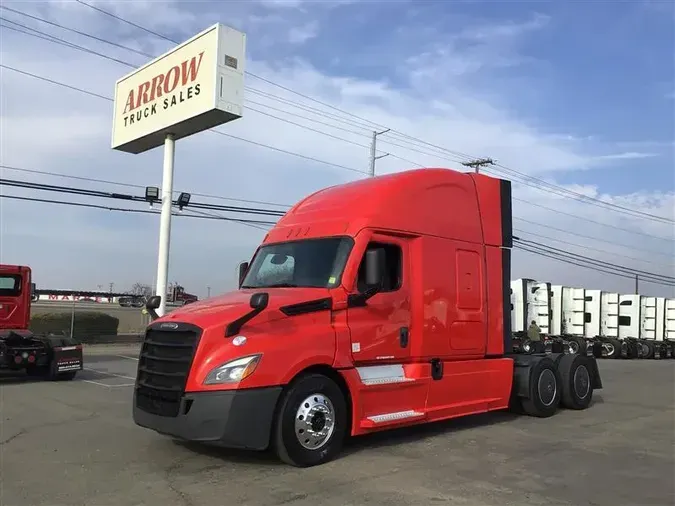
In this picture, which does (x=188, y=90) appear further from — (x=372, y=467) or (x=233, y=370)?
(x=372, y=467)

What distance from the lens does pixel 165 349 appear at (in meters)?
6.64

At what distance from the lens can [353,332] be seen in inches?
277

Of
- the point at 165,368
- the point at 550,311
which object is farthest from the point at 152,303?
the point at 550,311

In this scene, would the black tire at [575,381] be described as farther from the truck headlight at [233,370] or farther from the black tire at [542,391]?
the truck headlight at [233,370]

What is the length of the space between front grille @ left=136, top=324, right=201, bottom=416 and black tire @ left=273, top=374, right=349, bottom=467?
107 cm

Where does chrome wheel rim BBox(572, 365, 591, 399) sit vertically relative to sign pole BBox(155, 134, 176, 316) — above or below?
below

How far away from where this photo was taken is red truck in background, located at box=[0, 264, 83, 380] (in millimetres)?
14047

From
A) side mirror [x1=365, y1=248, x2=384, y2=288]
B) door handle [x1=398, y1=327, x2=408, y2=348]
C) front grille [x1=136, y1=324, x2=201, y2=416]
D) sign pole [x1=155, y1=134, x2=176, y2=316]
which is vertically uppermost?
sign pole [x1=155, y1=134, x2=176, y2=316]

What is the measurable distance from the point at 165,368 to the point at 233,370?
0.90 meters

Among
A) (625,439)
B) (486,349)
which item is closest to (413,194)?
(486,349)

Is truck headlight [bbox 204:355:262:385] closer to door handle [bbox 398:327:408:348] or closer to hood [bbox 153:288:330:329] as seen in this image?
hood [bbox 153:288:330:329]

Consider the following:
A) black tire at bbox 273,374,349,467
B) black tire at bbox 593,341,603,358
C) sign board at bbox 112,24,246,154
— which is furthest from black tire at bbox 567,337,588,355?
black tire at bbox 273,374,349,467

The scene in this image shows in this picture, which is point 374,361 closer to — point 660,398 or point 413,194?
point 413,194

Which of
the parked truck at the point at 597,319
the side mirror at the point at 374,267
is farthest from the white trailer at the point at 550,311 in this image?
the side mirror at the point at 374,267
